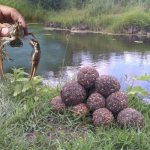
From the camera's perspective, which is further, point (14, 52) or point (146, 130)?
point (14, 52)

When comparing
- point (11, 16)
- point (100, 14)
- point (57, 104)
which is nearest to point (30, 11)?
point (100, 14)

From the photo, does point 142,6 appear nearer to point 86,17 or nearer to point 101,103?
point 86,17

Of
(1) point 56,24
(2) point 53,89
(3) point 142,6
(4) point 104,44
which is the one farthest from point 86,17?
(2) point 53,89

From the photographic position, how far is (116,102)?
200cm

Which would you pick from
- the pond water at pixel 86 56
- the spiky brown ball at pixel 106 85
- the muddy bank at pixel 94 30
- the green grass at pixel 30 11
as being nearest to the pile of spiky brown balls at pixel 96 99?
the spiky brown ball at pixel 106 85

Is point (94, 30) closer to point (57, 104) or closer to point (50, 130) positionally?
point (57, 104)

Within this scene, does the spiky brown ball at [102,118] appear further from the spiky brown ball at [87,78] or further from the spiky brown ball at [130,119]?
the spiky brown ball at [87,78]

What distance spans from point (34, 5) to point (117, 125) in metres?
8.12

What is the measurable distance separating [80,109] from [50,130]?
0.17m

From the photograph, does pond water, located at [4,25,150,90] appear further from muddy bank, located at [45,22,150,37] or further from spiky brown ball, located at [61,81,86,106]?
spiky brown ball, located at [61,81,86,106]

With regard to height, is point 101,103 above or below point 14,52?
above

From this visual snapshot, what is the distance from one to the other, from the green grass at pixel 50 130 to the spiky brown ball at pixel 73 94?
0.05 metres

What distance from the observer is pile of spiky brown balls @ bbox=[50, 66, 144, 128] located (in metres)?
1.96

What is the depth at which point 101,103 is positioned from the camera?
2018 mm
